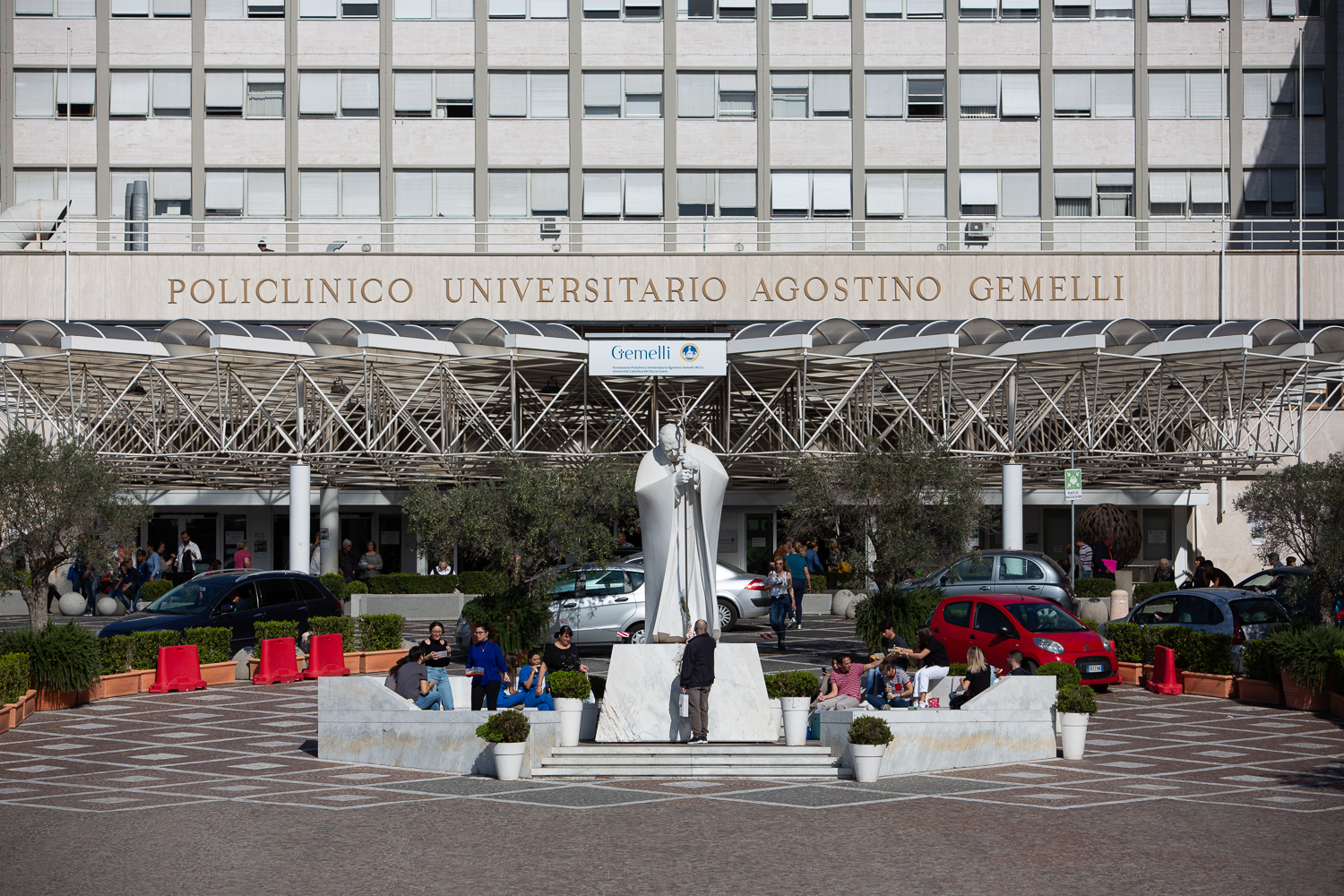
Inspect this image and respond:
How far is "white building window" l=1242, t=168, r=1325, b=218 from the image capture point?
43750mm

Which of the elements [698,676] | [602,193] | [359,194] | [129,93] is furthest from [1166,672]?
[129,93]

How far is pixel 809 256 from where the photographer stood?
40906 mm

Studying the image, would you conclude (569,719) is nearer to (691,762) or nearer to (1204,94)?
(691,762)

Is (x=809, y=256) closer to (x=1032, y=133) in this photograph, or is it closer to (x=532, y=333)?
(x=1032, y=133)

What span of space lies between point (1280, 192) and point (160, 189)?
111 feet

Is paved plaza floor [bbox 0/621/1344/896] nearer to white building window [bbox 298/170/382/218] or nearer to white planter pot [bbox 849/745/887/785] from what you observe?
white planter pot [bbox 849/745/887/785]

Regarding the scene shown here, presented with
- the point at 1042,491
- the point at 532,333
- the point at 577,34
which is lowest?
the point at 1042,491

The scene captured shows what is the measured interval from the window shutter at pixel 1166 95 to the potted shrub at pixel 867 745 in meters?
35.4

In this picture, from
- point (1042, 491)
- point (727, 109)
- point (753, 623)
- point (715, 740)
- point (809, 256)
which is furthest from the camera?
point (727, 109)

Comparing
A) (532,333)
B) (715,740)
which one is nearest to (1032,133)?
(532,333)

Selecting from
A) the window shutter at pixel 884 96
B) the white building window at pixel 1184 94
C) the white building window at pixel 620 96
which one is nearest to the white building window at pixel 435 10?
the white building window at pixel 620 96

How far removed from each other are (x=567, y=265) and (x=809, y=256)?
6883 millimetres

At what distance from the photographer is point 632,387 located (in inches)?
1305

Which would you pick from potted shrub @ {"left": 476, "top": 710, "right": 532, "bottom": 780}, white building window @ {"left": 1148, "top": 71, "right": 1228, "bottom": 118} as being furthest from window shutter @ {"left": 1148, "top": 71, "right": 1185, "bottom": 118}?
potted shrub @ {"left": 476, "top": 710, "right": 532, "bottom": 780}
